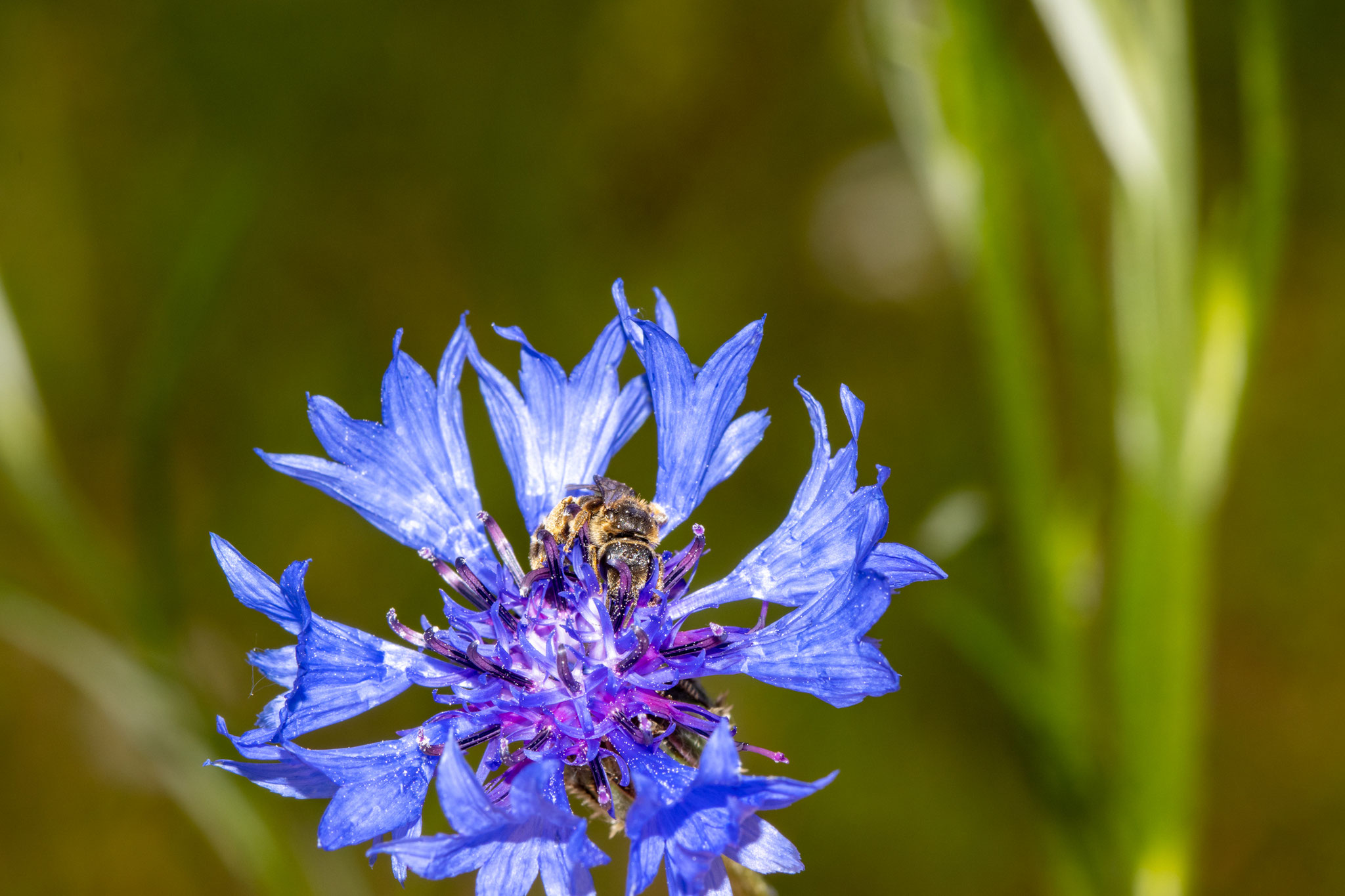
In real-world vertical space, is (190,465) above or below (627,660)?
above

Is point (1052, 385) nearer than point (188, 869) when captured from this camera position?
No

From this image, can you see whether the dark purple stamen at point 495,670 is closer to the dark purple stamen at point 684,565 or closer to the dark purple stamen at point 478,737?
the dark purple stamen at point 478,737

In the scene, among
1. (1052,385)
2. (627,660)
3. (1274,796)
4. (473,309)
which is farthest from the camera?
(473,309)

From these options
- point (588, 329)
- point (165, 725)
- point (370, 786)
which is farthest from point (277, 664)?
point (588, 329)

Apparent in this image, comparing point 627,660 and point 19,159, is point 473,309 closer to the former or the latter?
point 19,159

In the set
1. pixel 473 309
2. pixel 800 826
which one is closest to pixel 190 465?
pixel 473 309

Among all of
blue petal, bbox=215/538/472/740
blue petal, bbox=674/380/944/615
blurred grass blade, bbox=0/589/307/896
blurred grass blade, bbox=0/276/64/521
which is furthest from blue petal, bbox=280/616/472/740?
blurred grass blade, bbox=0/276/64/521
